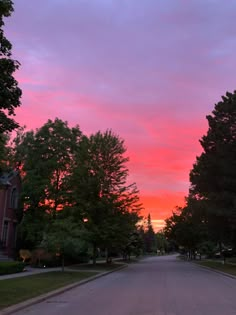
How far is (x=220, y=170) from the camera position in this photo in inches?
1702

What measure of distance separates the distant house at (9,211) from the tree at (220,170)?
18.3 metres

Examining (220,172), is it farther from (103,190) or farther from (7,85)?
(7,85)

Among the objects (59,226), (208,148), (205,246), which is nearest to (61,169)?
(208,148)

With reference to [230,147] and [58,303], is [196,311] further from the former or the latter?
[230,147]

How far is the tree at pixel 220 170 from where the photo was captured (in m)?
41.2

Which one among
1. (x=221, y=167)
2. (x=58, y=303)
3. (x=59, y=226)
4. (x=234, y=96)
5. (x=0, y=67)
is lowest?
(x=58, y=303)

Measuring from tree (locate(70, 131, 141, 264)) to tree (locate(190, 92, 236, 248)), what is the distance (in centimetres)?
735

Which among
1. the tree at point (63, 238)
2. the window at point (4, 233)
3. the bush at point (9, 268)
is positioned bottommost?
the bush at point (9, 268)

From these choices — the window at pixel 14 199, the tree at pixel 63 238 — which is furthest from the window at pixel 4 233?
the tree at pixel 63 238

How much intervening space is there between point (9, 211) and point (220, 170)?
1996cm

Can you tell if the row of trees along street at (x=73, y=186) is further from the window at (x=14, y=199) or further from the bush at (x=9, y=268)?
the bush at (x=9, y=268)

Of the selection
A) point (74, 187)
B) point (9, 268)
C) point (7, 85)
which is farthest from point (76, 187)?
point (7, 85)

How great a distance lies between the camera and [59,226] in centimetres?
3080

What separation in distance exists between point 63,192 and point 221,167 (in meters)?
15.9
